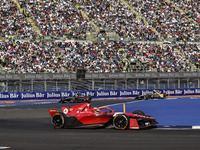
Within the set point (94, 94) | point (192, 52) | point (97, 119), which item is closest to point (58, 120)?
point (97, 119)

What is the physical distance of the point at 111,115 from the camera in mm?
17234

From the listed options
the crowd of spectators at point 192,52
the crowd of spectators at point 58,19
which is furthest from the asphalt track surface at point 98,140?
the crowd of spectators at point 192,52

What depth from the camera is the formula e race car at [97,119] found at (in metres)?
16.6

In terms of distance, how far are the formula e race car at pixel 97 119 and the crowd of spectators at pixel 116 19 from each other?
126ft

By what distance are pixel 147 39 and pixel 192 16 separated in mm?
12477

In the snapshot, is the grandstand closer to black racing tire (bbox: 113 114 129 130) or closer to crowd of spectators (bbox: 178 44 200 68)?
crowd of spectators (bbox: 178 44 200 68)

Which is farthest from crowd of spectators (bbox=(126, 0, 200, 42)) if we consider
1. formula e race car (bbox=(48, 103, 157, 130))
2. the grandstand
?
formula e race car (bbox=(48, 103, 157, 130))

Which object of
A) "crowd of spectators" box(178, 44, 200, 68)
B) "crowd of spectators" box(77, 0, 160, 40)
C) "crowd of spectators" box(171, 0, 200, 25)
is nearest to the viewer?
"crowd of spectators" box(178, 44, 200, 68)

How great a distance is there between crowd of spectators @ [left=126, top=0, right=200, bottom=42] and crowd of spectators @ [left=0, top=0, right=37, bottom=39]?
19.2 metres

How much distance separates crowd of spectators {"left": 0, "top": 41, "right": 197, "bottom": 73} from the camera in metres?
44.4

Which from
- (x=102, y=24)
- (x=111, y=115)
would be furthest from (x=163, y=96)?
(x=111, y=115)

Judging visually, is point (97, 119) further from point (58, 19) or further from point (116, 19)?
point (116, 19)

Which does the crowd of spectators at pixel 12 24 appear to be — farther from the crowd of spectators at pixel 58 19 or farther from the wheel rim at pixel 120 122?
the wheel rim at pixel 120 122

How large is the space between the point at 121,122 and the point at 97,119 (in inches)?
45.0
